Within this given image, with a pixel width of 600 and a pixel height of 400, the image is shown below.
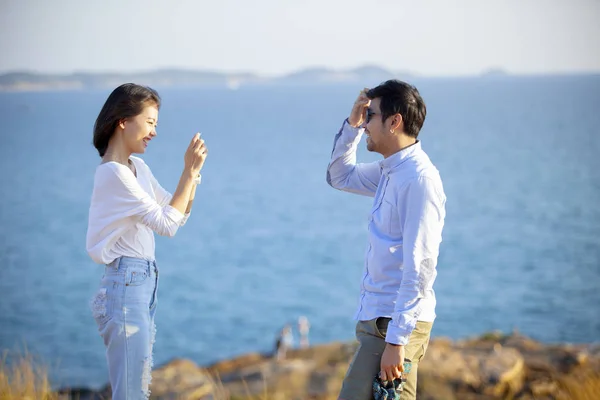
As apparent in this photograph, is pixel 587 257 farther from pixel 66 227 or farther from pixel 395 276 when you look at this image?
pixel 395 276

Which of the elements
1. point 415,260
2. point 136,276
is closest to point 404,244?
point 415,260

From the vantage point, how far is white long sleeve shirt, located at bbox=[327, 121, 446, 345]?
3223 millimetres

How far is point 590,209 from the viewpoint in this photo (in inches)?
2357

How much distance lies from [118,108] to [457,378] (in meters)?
5.82

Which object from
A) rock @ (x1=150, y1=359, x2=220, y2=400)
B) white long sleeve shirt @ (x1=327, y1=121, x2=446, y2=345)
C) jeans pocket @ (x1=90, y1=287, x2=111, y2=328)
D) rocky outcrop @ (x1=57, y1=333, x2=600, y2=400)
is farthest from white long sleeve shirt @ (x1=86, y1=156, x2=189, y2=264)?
rock @ (x1=150, y1=359, x2=220, y2=400)

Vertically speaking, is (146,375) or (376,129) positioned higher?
(376,129)

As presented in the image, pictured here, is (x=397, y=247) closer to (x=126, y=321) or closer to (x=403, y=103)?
(x=403, y=103)

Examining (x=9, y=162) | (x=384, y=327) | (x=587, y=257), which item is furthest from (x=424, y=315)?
(x=9, y=162)

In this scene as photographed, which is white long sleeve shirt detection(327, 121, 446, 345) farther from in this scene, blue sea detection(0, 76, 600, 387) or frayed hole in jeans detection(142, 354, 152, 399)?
blue sea detection(0, 76, 600, 387)

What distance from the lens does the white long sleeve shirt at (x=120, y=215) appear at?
137 inches

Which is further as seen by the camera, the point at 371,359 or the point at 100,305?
the point at 100,305

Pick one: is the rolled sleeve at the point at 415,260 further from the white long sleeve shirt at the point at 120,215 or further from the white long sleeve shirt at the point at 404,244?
the white long sleeve shirt at the point at 120,215

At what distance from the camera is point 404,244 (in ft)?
10.7

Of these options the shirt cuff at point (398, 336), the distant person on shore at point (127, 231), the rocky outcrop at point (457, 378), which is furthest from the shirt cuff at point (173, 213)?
the rocky outcrop at point (457, 378)
